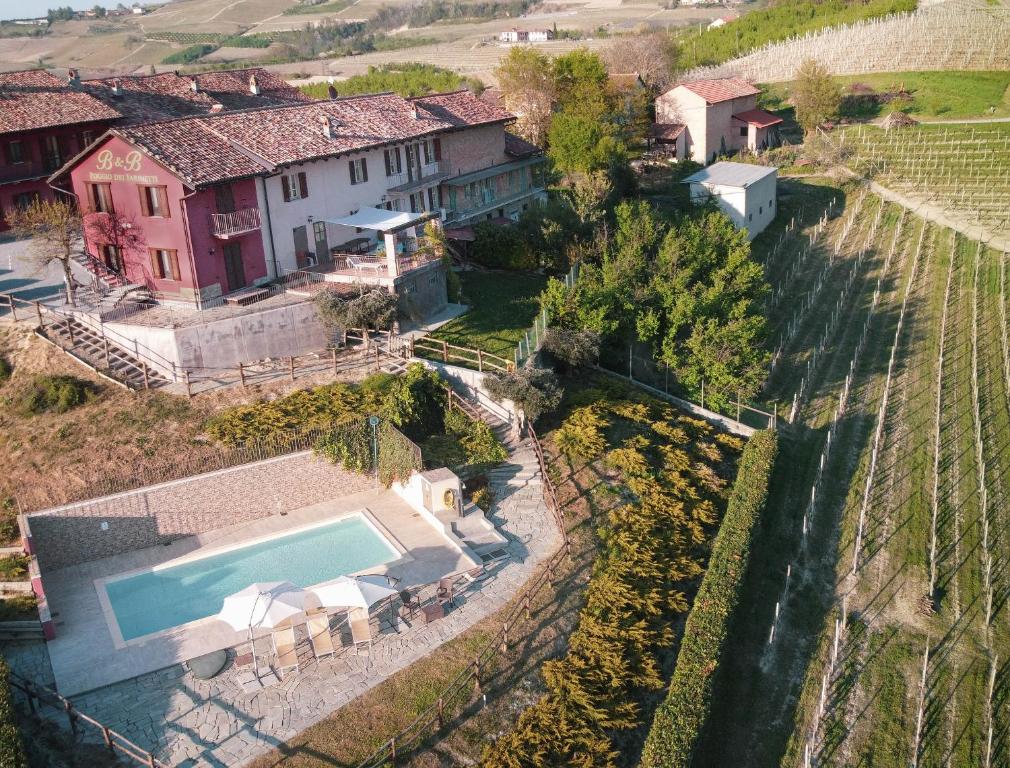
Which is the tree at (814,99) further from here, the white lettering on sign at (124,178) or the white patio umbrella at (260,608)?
the white patio umbrella at (260,608)

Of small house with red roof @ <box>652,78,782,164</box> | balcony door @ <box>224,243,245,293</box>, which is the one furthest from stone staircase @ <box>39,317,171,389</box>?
small house with red roof @ <box>652,78,782,164</box>

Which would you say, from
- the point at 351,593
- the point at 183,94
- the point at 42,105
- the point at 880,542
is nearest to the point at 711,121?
the point at 183,94

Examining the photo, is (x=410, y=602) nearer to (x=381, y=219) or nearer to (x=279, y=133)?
(x=381, y=219)

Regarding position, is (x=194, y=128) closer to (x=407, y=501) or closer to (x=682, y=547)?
(x=407, y=501)

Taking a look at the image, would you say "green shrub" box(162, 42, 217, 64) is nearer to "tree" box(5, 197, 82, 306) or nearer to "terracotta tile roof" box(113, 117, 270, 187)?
"terracotta tile roof" box(113, 117, 270, 187)

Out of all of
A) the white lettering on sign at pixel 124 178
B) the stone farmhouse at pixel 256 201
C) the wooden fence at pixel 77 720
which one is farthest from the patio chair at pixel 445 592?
the white lettering on sign at pixel 124 178
